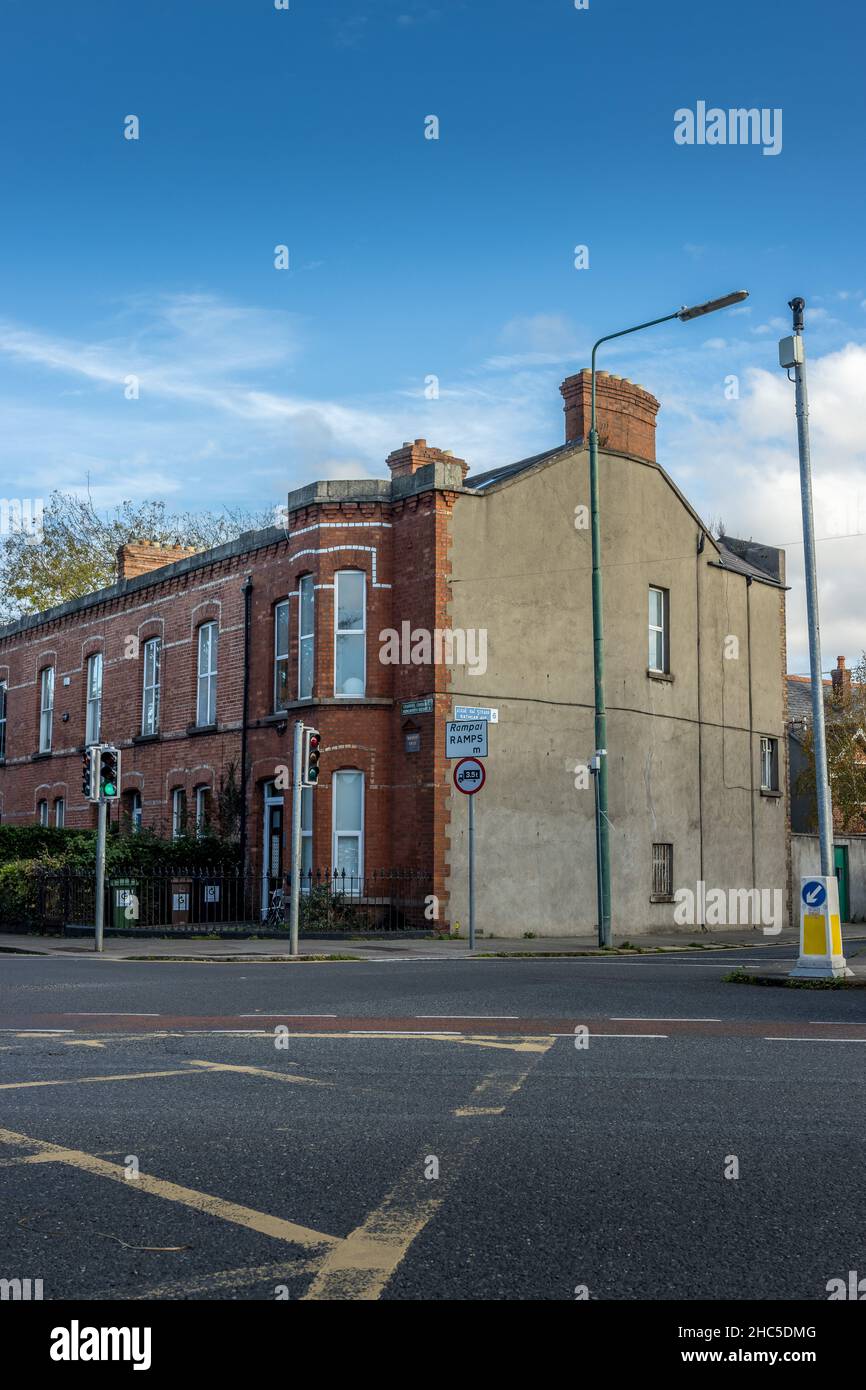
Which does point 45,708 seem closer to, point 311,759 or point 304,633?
point 304,633

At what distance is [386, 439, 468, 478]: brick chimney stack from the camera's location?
30.2 metres

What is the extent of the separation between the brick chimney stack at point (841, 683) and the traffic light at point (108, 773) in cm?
3062

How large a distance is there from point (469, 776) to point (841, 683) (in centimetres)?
3601

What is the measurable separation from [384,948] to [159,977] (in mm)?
5921

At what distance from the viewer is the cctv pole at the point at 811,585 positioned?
617 inches

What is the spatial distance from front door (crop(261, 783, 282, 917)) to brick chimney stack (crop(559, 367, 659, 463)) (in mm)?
10198

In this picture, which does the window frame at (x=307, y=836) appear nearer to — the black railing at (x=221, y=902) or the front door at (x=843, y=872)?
the black railing at (x=221, y=902)

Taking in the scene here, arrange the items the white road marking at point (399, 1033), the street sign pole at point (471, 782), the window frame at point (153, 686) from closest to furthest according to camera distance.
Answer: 1. the white road marking at point (399, 1033)
2. the street sign pole at point (471, 782)
3. the window frame at point (153, 686)

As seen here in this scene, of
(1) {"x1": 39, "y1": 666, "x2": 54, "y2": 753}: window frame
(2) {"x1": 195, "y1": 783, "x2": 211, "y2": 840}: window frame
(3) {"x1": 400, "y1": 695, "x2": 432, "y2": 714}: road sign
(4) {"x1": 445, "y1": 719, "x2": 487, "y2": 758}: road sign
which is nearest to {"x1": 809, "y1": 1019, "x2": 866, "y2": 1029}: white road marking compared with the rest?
(4) {"x1": 445, "y1": 719, "x2": 487, "y2": 758}: road sign

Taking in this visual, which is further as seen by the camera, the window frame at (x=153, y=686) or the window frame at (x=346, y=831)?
the window frame at (x=153, y=686)

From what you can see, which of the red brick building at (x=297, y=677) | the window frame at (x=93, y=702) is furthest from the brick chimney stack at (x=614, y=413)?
the window frame at (x=93, y=702)

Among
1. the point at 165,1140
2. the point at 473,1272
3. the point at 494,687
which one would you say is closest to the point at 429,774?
the point at 494,687

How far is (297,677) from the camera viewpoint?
90.8ft

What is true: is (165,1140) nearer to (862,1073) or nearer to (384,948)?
(862,1073)
